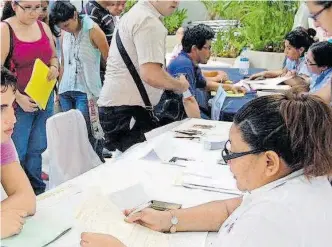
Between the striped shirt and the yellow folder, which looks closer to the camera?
the yellow folder

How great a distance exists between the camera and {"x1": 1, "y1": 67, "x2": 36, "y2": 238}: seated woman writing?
48.1 inches

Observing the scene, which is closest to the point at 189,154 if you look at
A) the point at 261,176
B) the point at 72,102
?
the point at 261,176

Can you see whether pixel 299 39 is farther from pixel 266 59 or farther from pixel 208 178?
pixel 208 178

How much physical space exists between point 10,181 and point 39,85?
1.11 m

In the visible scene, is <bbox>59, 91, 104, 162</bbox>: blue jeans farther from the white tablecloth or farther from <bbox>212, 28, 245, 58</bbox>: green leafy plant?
<bbox>212, 28, 245, 58</bbox>: green leafy plant

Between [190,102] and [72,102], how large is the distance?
3.16ft

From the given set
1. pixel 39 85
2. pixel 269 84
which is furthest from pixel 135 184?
pixel 269 84

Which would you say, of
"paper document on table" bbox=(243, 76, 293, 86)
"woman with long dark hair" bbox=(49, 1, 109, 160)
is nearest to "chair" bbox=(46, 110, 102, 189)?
"woman with long dark hair" bbox=(49, 1, 109, 160)

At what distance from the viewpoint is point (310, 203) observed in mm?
937

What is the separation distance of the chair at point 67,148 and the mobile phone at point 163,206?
67cm

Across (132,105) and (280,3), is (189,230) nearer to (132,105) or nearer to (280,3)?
(132,105)

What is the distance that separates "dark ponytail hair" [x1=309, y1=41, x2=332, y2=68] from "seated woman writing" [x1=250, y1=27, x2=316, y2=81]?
0.62 meters

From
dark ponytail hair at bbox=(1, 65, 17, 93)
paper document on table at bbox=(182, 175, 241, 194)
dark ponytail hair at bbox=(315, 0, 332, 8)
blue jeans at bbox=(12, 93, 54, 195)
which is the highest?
dark ponytail hair at bbox=(315, 0, 332, 8)

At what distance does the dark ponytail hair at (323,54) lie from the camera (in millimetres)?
3141
